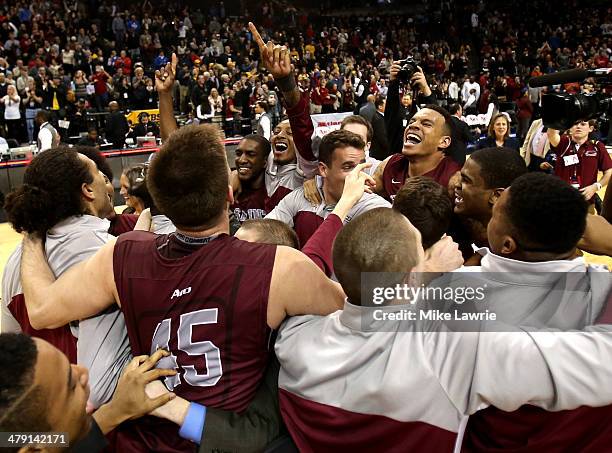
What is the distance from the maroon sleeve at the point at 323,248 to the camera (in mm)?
1950

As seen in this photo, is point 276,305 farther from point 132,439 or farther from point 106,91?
point 106,91

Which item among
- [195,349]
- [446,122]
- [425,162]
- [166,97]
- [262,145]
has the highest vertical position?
[166,97]

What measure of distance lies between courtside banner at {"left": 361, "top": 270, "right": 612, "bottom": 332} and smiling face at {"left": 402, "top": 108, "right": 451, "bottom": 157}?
171 cm

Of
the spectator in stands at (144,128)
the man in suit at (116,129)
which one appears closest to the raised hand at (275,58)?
the man in suit at (116,129)

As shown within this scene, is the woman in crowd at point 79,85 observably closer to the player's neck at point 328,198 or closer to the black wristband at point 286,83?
the black wristband at point 286,83

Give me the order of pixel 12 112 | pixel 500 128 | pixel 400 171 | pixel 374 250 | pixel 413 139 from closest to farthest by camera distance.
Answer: pixel 374 250
pixel 413 139
pixel 400 171
pixel 500 128
pixel 12 112

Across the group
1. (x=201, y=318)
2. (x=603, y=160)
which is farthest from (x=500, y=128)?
(x=201, y=318)

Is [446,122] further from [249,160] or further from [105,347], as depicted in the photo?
[105,347]

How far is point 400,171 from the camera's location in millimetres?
3504

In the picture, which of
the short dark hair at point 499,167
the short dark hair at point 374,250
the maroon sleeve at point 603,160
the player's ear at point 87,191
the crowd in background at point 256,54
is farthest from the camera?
the crowd in background at point 256,54

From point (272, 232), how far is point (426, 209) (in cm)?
59

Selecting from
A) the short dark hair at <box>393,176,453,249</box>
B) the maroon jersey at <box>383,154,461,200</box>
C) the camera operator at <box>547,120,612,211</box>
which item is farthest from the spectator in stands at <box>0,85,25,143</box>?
the short dark hair at <box>393,176,453,249</box>

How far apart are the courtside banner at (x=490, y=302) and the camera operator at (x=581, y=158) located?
179 inches

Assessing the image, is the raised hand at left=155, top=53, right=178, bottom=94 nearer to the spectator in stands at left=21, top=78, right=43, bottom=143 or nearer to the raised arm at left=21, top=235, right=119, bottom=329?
the raised arm at left=21, top=235, right=119, bottom=329
